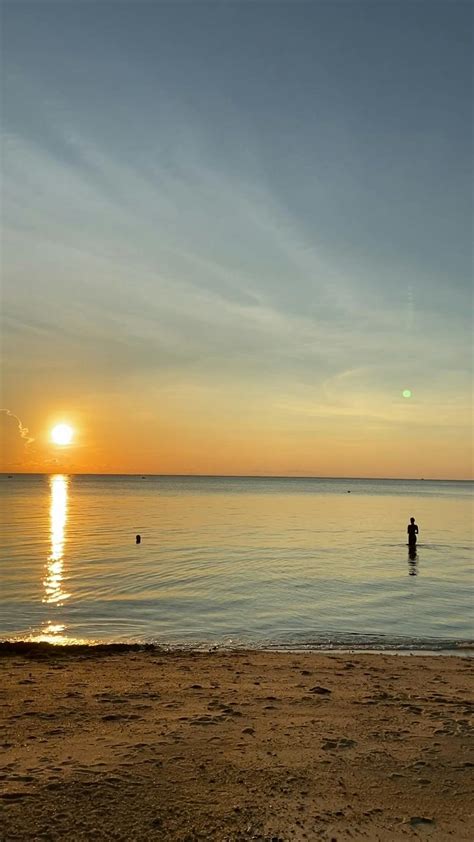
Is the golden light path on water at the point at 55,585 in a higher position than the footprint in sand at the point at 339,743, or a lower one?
lower

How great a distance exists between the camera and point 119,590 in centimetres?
2581

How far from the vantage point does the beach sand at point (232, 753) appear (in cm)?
687

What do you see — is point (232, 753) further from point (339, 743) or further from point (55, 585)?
point (55, 585)

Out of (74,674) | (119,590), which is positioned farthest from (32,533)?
(74,674)

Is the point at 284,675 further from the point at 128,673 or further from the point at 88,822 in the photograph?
the point at 88,822

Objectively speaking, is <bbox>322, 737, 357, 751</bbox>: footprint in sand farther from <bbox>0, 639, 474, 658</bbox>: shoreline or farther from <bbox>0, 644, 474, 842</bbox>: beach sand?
<bbox>0, 639, 474, 658</bbox>: shoreline

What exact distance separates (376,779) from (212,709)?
3771 millimetres

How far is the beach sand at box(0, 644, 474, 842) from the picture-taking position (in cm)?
A: 687

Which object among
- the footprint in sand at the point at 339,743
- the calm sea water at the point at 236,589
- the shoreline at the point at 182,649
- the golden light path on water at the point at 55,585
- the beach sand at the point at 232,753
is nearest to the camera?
the beach sand at the point at 232,753

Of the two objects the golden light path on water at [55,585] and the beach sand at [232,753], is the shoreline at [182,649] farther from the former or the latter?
the golden light path on water at [55,585]

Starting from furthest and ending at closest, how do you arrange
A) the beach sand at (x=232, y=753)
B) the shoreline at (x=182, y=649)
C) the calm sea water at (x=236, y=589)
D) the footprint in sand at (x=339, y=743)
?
the calm sea water at (x=236, y=589)
the shoreline at (x=182, y=649)
the footprint in sand at (x=339, y=743)
the beach sand at (x=232, y=753)

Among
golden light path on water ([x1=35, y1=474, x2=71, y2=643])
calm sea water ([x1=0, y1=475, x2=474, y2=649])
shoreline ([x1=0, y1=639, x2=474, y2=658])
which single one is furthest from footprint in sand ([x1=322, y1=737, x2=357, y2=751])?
golden light path on water ([x1=35, y1=474, x2=71, y2=643])

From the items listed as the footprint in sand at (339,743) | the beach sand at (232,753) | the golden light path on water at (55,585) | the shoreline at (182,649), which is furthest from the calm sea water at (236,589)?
the footprint in sand at (339,743)

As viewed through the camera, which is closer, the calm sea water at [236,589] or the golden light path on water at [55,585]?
the golden light path on water at [55,585]
